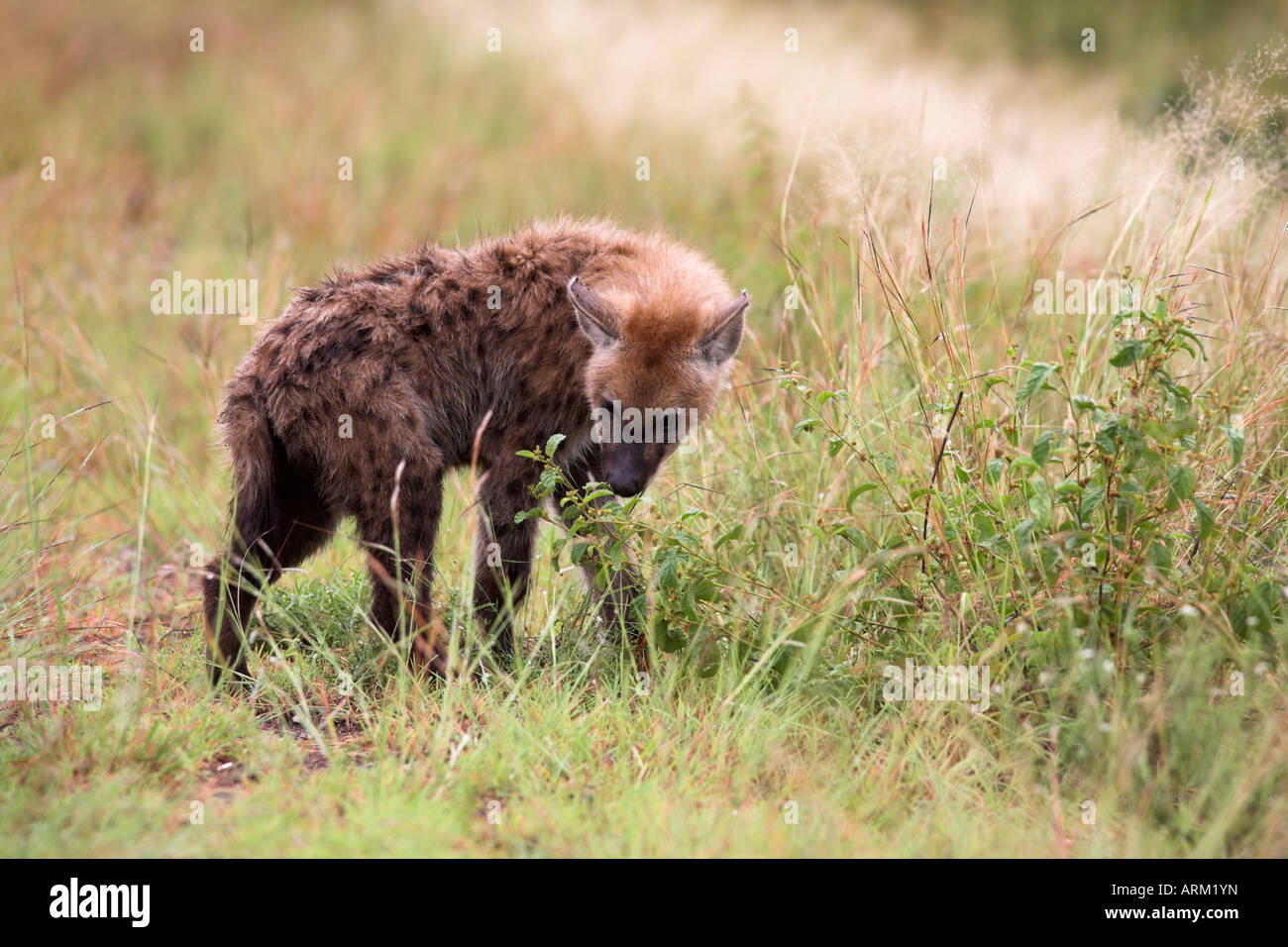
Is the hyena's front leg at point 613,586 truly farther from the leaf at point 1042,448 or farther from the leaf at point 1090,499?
the leaf at point 1090,499

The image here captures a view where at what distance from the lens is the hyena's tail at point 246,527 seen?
4309mm

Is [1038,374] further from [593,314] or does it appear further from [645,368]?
[593,314]

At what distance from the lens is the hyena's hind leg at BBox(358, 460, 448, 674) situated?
14.1 ft

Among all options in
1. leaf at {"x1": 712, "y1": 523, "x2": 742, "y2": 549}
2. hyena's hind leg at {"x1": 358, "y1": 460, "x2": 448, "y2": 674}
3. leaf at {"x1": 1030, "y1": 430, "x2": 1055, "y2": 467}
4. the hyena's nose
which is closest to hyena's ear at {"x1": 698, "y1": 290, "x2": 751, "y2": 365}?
the hyena's nose

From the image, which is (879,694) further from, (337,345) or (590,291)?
(337,345)

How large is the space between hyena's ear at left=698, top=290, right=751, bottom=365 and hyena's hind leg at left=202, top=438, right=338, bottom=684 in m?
1.66

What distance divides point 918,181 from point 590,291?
182cm

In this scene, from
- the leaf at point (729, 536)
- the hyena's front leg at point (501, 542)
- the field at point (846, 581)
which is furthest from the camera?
the hyena's front leg at point (501, 542)

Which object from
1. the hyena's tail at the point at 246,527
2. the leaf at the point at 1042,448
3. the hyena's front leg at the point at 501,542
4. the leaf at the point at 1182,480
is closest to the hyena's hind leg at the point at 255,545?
the hyena's tail at the point at 246,527

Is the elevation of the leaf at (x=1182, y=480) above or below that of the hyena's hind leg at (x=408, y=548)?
above

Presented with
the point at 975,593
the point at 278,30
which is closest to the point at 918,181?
the point at 975,593

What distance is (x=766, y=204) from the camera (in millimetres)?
8477

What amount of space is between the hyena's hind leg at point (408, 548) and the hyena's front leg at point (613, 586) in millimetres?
525

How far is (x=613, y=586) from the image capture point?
4.63 metres
